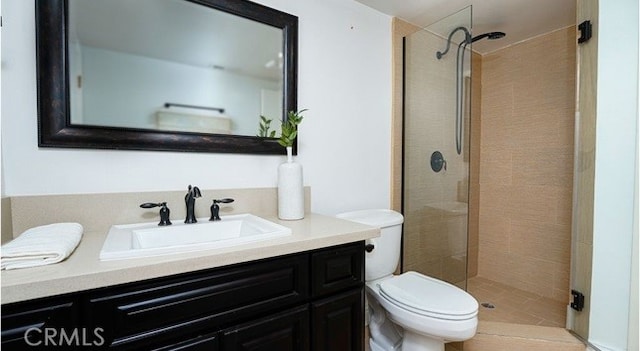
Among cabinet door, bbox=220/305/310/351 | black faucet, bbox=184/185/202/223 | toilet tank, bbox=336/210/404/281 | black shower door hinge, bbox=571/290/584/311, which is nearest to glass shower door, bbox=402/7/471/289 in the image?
toilet tank, bbox=336/210/404/281

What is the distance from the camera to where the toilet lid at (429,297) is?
125 centimetres

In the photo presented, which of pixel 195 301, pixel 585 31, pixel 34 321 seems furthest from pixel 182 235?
pixel 585 31

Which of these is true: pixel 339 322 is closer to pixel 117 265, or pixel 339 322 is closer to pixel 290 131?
pixel 117 265

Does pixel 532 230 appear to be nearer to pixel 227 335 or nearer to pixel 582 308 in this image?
pixel 582 308

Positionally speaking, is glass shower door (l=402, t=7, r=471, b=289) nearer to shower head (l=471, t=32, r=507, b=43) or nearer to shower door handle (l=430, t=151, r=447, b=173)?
shower door handle (l=430, t=151, r=447, b=173)

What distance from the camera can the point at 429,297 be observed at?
136 cm

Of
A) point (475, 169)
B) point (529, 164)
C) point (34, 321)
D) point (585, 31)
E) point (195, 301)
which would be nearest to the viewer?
point (34, 321)

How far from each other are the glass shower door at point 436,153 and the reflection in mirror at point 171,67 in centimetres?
102

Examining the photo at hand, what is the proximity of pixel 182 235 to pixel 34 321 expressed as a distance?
1.74ft

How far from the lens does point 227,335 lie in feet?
2.85

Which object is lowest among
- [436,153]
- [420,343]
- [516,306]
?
[516,306]

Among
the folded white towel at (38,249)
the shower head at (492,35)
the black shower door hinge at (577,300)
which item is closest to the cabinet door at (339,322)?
the folded white towel at (38,249)

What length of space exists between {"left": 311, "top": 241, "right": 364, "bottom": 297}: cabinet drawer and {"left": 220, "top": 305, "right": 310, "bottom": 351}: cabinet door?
3.9 inches

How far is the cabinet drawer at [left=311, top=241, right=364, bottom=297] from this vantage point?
1.04 metres
